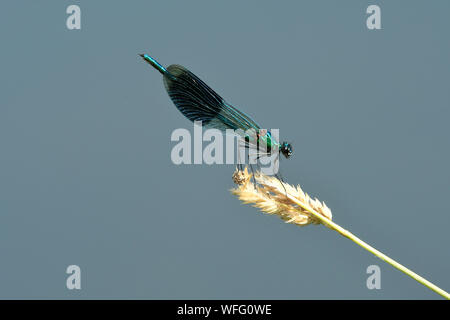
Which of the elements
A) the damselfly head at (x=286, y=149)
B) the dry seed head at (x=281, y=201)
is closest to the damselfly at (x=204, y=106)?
the damselfly head at (x=286, y=149)

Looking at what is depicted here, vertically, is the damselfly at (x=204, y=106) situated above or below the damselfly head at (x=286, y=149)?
above

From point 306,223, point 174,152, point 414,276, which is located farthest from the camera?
point 174,152

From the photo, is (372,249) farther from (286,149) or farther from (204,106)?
(204,106)

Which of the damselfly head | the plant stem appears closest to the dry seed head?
the plant stem

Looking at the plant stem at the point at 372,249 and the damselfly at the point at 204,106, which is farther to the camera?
the damselfly at the point at 204,106

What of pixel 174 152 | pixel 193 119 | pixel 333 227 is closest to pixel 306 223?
pixel 333 227

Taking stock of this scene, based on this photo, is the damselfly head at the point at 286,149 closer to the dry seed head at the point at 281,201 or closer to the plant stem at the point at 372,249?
the dry seed head at the point at 281,201

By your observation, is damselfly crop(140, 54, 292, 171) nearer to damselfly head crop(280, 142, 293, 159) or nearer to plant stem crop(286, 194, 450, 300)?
damselfly head crop(280, 142, 293, 159)

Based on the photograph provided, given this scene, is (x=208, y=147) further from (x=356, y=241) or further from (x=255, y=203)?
(x=356, y=241)
